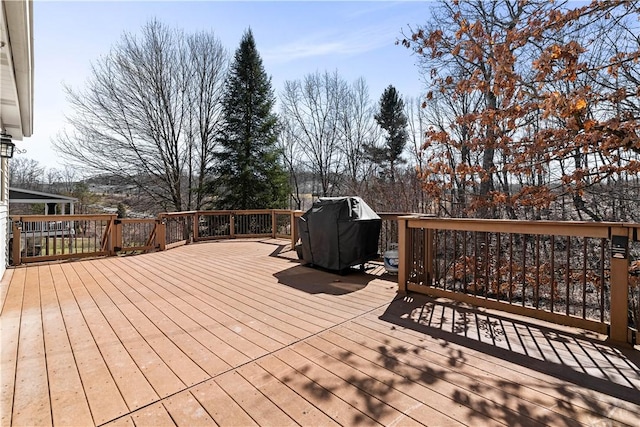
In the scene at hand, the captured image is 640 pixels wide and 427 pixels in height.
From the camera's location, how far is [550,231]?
276cm

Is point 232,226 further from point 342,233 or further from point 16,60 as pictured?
point 16,60

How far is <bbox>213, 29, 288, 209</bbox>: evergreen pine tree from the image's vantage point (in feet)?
46.1

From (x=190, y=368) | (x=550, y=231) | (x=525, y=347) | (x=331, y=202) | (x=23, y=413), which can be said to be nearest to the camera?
(x=23, y=413)

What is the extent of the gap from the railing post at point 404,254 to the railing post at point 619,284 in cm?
186

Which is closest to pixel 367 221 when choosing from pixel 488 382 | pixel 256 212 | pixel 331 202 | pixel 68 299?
pixel 331 202

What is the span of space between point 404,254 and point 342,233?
119 cm

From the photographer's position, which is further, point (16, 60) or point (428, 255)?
point (428, 255)

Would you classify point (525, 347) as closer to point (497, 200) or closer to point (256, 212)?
point (497, 200)

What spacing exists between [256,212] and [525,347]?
7.91 m

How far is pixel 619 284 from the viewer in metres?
2.41

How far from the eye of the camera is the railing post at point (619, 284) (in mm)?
2389

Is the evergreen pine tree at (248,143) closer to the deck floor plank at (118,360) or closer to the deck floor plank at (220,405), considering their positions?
the deck floor plank at (118,360)

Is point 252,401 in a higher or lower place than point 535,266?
lower

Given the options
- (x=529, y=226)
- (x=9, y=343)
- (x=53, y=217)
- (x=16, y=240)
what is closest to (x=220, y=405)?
(x=9, y=343)
